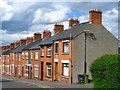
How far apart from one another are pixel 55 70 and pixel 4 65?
37721 mm

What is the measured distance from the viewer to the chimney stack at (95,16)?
39531 mm

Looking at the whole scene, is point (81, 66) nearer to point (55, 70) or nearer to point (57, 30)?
point (55, 70)

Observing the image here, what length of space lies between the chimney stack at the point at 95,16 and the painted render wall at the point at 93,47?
2.71 ft

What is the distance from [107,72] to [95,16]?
961 inches

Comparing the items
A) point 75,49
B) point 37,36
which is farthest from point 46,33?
point 75,49

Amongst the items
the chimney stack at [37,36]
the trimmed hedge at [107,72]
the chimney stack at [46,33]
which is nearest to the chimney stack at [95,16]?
the chimney stack at [46,33]

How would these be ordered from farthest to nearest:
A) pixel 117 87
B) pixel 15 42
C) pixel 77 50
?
pixel 15 42
pixel 77 50
pixel 117 87

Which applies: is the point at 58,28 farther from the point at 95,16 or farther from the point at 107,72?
the point at 107,72

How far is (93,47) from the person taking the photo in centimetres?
3838

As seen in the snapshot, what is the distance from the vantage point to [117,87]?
1582 cm

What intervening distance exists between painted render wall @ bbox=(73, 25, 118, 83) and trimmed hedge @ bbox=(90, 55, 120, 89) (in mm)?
19609

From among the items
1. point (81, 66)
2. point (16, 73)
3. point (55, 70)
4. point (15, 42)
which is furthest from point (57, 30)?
point (15, 42)

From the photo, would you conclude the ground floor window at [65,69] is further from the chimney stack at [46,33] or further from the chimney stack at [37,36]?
the chimney stack at [37,36]

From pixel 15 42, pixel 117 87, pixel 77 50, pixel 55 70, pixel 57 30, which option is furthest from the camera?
pixel 15 42
